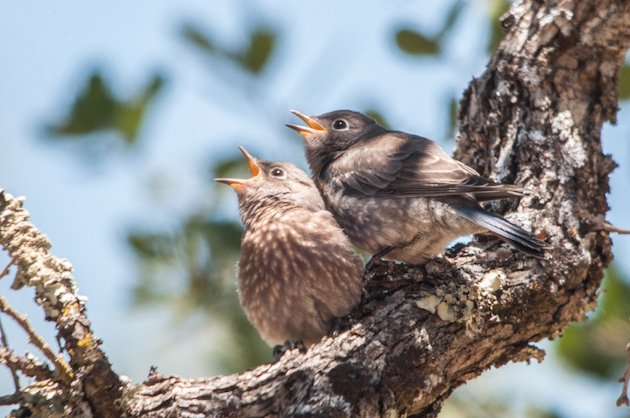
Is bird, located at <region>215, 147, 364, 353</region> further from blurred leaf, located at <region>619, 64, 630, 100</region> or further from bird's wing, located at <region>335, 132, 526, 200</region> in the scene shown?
blurred leaf, located at <region>619, 64, 630, 100</region>

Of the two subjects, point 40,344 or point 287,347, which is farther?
point 287,347

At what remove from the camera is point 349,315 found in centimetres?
457

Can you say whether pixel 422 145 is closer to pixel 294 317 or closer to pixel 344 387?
pixel 294 317

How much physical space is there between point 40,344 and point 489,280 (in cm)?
238

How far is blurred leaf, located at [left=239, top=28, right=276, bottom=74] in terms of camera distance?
228 inches

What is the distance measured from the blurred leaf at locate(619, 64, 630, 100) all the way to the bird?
2302mm

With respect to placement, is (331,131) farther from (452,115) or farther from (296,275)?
(296,275)

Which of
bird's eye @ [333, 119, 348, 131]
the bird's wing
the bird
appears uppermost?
bird's eye @ [333, 119, 348, 131]

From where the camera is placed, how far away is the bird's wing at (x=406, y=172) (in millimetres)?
5066

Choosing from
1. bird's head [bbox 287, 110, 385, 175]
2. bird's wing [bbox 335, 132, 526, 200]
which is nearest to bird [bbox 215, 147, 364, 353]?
bird's wing [bbox 335, 132, 526, 200]

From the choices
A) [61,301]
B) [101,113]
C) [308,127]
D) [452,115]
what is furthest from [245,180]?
[61,301]

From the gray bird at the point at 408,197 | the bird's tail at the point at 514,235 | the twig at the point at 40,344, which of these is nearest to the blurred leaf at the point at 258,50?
the gray bird at the point at 408,197

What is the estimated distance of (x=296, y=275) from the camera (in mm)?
4766

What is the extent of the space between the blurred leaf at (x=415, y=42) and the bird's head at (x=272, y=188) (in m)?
1.10
